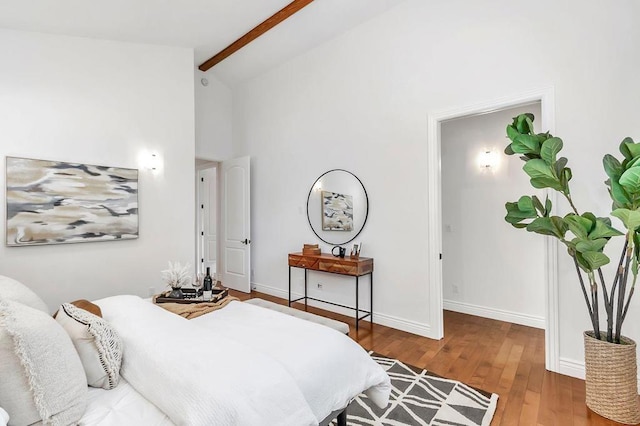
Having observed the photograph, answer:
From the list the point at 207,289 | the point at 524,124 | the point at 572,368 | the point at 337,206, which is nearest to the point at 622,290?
the point at 572,368

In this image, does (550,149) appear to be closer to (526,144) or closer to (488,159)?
(526,144)

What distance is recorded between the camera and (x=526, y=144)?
2.20m

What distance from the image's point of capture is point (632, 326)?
7.50 ft

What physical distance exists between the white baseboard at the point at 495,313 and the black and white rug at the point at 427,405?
1.75 m

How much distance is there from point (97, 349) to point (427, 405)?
75.6 inches

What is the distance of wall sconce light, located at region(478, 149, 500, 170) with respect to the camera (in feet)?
12.4

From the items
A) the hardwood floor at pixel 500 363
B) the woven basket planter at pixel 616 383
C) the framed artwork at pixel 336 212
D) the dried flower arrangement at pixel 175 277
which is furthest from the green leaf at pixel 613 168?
the dried flower arrangement at pixel 175 277

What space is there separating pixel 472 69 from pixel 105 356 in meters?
3.45

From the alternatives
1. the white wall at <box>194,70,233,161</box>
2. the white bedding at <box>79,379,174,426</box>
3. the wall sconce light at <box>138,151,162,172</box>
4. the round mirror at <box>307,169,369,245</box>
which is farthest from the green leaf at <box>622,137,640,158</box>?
the white wall at <box>194,70,233,161</box>

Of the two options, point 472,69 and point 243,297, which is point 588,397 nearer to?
point 472,69

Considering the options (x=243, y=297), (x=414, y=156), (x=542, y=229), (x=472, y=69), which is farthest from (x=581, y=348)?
(x=243, y=297)

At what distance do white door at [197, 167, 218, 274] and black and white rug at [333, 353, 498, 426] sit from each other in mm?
4426

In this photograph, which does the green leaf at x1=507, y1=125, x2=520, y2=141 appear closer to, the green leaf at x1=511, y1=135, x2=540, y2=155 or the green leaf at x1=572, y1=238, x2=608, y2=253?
the green leaf at x1=511, y1=135, x2=540, y2=155

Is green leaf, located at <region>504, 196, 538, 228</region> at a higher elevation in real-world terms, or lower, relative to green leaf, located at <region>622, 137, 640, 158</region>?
lower
